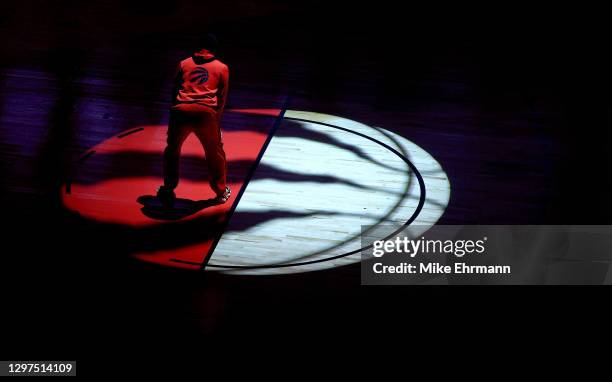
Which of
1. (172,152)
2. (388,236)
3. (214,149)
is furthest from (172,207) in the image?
(388,236)

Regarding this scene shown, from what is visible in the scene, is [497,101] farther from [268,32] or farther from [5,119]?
[5,119]

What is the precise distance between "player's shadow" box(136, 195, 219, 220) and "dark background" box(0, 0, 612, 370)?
1.51ft

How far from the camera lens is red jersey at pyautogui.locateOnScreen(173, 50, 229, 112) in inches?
236

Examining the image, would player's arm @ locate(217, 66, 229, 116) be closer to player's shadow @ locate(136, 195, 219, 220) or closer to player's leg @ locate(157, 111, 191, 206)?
player's leg @ locate(157, 111, 191, 206)

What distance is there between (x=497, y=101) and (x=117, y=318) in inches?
196

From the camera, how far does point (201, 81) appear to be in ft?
19.7

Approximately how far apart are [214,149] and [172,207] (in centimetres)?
64

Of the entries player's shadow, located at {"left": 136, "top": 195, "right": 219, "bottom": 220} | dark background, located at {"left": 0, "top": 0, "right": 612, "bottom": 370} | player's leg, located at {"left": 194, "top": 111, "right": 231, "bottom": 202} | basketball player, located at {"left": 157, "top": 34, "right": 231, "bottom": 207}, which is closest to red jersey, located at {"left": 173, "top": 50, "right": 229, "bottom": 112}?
basketball player, located at {"left": 157, "top": 34, "right": 231, "bottom": 207}

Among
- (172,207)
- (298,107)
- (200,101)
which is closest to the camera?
(200,101)

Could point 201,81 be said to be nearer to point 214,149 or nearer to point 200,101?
point 200,101

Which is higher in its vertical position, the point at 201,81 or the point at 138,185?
the point at 201,81

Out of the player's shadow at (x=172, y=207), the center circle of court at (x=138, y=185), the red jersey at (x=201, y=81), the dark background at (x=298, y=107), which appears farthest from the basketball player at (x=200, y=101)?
the dark background at (x=298, y=107)

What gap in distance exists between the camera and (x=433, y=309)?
17.6 feet

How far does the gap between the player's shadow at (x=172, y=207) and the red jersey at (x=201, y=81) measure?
0.86 meters
